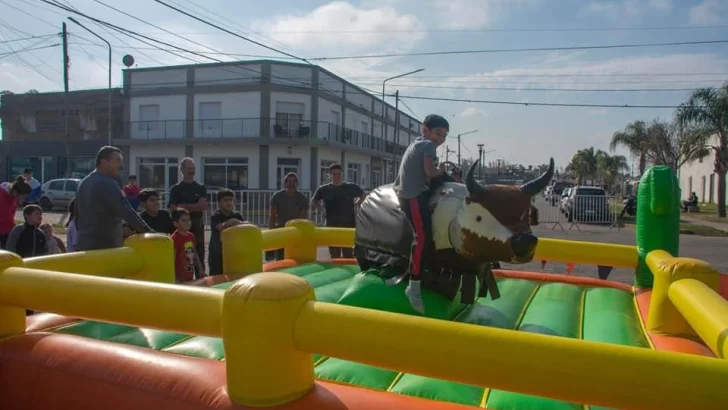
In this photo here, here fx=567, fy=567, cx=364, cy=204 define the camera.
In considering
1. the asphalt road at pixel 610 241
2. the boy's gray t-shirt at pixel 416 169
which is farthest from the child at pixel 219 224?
the asphalt road at pixel 610 241

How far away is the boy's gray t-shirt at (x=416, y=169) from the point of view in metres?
3.32

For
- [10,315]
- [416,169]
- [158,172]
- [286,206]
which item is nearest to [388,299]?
[416,169]

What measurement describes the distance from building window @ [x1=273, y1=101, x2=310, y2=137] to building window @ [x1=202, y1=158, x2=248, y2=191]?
225 cm

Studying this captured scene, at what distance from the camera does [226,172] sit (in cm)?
2789

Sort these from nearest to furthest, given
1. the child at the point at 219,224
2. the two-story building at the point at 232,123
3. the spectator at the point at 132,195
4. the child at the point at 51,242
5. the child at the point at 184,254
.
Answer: the child at the point at 184,254, the child at the point at 219,224, the child at the point at 51,242, the spectator at the point at 132,195, the two-story building at the point at 232,123

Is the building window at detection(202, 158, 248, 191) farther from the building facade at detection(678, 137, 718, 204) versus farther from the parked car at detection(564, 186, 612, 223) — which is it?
the building facade at detection(678, 137, 718, 204)

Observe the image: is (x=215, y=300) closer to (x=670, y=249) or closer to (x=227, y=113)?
(x=670, y=249)

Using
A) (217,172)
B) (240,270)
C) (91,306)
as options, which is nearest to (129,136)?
(217,172)

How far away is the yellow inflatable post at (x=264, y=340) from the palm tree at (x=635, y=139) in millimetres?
31288

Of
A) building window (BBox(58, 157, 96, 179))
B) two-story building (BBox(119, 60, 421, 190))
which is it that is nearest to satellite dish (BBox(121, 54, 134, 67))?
two-story building (BBox(119, 60, 421, 190))

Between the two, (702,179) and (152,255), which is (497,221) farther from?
(702,179)

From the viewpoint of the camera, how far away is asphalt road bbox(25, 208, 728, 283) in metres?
10.0

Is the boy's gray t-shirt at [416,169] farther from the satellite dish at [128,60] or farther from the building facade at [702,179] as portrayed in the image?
the building facade at [702,179]

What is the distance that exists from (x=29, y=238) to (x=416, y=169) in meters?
4.42
